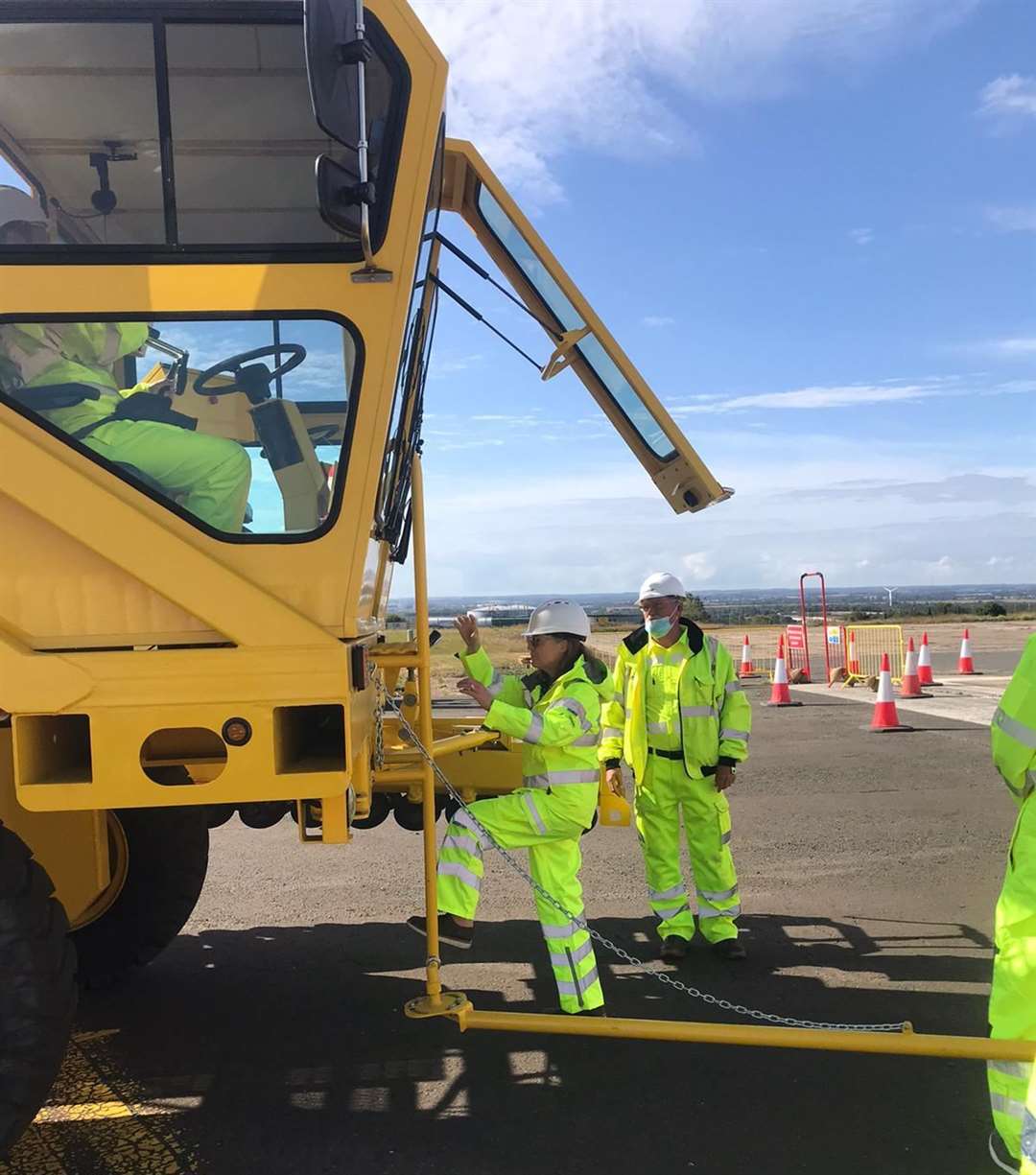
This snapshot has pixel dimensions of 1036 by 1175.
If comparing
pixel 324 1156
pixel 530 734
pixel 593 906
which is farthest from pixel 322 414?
pixel 593 906

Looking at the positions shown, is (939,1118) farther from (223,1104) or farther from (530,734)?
(223,1104)

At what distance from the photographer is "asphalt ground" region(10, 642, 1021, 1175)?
2984 mm

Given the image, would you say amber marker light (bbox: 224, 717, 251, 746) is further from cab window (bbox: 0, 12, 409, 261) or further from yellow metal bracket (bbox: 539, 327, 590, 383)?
yellow metal bracket (bbox: 539, 327, 590, 383)

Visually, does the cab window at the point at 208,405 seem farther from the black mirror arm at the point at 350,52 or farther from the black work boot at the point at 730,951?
the black work boot at the point at 730,951

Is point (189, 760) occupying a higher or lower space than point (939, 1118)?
higher

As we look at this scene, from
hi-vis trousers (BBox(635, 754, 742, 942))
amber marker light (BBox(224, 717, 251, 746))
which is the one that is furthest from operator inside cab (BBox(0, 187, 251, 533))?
hi-vis trousers (BBox(635, 754, 742, 942))

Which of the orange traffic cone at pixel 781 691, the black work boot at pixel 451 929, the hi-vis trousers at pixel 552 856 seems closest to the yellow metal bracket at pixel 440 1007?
the black work boot at pixel 451 929

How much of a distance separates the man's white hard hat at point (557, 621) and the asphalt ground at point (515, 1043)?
5.21 feet

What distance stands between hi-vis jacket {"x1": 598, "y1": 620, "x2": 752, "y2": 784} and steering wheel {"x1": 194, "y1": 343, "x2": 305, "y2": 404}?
271cm

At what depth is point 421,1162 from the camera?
9.54ft

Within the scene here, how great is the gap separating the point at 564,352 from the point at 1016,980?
2758 mm

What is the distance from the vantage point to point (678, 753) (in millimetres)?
4738

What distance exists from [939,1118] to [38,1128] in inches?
116

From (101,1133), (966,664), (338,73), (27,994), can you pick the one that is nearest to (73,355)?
(338,73)
